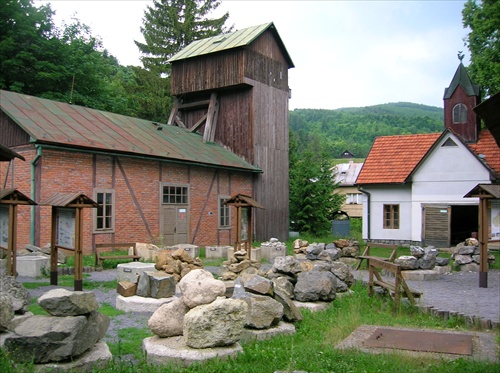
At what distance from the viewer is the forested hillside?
8066cm

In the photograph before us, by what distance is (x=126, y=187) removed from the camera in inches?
762

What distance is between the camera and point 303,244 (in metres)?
20.0

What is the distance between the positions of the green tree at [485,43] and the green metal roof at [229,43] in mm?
9809

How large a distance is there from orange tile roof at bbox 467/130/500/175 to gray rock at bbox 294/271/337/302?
15.2m

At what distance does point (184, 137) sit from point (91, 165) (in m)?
7.67

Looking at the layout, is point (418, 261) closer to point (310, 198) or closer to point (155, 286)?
point (155, 286)

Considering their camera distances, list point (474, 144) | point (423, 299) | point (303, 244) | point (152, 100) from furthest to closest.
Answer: point (152, 100) < point (474, 144) < point (303, 244) < point (423, 299)

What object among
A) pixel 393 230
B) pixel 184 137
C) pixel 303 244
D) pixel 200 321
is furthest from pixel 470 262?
pixel 184 137

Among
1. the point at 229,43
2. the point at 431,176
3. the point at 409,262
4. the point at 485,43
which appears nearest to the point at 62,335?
the point at 409,262

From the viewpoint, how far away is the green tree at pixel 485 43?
956 inches

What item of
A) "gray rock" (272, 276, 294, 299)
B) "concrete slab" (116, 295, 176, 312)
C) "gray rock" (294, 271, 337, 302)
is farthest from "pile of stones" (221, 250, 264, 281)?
"concrete slab" (116, 295, 176, 312)

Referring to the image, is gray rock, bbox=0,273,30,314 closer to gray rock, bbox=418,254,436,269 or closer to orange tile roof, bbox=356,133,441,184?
gray rock, bbox=418,254,436,269

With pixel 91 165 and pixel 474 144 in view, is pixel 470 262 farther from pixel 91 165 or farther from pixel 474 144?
pixel 91 165

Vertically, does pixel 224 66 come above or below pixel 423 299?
above
